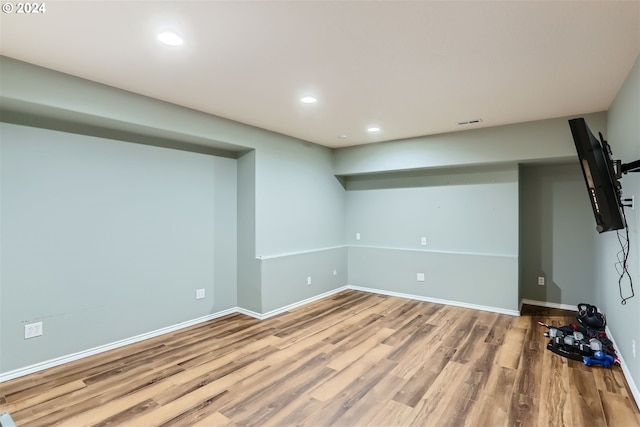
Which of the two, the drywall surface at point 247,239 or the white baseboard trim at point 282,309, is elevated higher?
the drywall surface at point 247,239

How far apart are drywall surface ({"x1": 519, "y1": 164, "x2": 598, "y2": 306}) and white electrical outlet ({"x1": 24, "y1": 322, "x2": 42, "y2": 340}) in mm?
6054

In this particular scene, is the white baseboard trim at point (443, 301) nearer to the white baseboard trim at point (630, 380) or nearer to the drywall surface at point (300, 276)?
the drywall surface at point (300, 276)

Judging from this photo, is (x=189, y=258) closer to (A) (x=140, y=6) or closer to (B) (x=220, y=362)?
(B) (x=220, y=362)

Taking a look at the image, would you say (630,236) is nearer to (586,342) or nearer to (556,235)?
(586,342)

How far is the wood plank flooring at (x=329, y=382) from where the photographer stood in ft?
7.35

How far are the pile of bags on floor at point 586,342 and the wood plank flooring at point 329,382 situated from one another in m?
0.12

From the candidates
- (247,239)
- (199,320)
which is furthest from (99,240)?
(247,239)

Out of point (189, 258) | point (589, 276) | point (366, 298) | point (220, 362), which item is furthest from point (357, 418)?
point (589, 276)

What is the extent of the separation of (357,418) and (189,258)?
2807mm

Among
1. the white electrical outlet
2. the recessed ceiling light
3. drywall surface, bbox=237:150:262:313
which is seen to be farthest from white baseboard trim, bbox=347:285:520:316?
the recessed ceiling light

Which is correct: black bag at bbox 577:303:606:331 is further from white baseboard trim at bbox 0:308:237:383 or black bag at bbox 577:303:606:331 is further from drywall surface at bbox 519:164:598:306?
white baseboard trim at bbox 0:308:237:383

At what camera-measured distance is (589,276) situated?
4.50m

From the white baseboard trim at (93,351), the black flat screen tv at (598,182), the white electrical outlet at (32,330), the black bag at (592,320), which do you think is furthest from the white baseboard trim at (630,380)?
the white electrical outlet at (32,330)

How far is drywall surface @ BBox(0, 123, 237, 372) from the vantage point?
279cm
